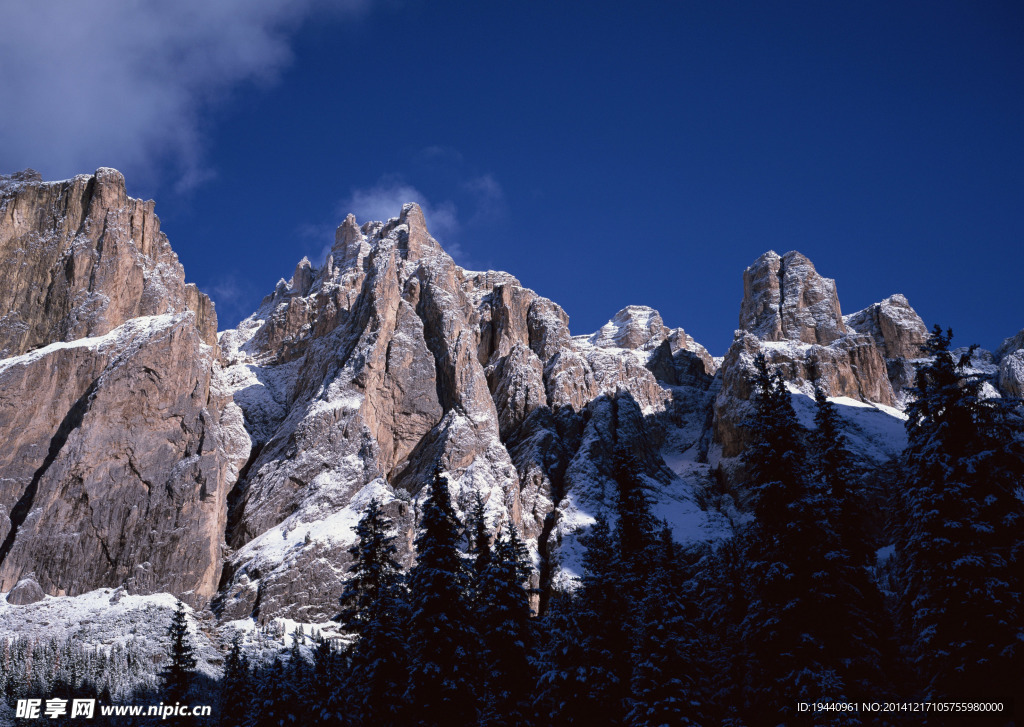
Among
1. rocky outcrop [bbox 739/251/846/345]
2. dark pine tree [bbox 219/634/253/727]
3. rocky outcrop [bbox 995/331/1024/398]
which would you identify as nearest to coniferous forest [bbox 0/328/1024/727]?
dark pine tree [bbox 219/634/253/727]

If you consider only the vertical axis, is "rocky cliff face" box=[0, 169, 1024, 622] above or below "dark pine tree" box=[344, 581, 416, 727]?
above

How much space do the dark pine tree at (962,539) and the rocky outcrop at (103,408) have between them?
232ft

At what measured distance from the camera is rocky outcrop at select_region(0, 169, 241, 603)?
262ft

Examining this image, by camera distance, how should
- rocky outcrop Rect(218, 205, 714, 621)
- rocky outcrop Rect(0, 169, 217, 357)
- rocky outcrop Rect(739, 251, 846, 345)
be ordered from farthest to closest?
1. rocky outcrop Rect(739, 251, 846, 345)
2. rocky outcrop Rect(0, 169, 217, 357)
3. rocky outcrop Rect(218, 205, 714, 621)

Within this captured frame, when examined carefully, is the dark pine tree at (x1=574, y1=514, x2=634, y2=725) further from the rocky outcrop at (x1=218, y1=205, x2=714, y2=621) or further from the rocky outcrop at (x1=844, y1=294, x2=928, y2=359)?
the rocky outcrop at (x1=844, y1=294, x2=928, y2=359)

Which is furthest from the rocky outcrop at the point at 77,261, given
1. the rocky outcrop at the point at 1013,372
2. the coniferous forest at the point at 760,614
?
the rocky outcrop at the point at 1013,372

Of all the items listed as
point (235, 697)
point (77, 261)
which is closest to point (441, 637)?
point (235, 697)

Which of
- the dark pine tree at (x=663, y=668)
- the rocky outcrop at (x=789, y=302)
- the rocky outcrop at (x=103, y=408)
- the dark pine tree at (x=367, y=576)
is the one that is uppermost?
the rocky outcrop at (x=789, y=302)

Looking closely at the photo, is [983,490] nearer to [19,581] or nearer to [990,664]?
[990,664]

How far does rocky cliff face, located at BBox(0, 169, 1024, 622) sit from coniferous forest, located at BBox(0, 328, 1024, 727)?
3224 centimetres

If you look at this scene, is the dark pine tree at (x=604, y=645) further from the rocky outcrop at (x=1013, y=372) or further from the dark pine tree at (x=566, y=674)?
the rocky outcrop at (x=1013, y=372)

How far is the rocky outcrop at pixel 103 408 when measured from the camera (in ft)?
262

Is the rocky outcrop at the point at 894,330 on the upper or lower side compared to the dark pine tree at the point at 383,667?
upper

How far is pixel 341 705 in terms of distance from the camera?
3641cm
